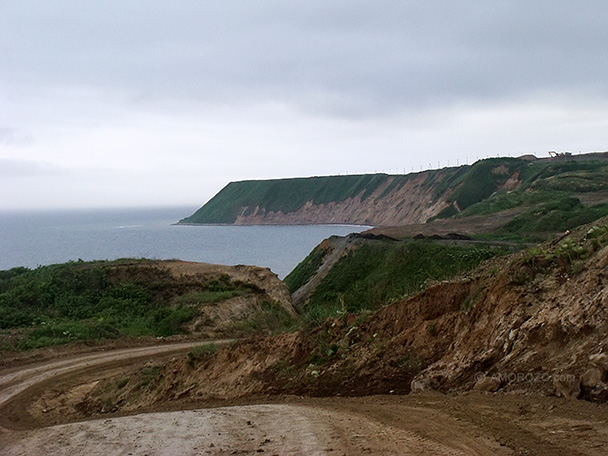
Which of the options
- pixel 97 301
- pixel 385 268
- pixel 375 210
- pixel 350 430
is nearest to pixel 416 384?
pixel 350 430

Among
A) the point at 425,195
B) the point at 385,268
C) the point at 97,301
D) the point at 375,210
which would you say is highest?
the point at 425,195

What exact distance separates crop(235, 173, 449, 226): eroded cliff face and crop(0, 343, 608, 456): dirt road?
241ft

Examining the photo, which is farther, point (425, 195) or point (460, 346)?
point (425, 195)

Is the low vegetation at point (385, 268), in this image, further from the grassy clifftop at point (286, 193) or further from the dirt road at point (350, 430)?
the grassy clifftop at point (286, 193)

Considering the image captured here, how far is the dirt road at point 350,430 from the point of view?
5246 mm

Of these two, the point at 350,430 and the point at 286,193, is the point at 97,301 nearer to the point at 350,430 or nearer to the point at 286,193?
the point at 350,430

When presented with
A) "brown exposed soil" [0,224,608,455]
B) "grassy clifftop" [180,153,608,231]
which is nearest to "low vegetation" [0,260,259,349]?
"brown exposed soil" [0,224,608,455]

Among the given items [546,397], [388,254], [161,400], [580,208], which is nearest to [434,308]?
[546,397]

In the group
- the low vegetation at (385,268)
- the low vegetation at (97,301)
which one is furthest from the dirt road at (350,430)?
the low vegetation at (385,268)

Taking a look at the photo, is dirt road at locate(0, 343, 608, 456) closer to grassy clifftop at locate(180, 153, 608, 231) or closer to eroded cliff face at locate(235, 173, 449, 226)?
grassy clifftop at locate(180, 153, 608, 231)

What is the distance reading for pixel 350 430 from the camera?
6.23m

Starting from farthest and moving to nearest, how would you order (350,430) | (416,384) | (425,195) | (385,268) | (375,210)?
(375,210) → (425,195) → (385,268) → (416,384) → (350,430)

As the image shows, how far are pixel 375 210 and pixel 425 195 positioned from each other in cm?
1491

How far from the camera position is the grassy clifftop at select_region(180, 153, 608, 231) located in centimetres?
4851
